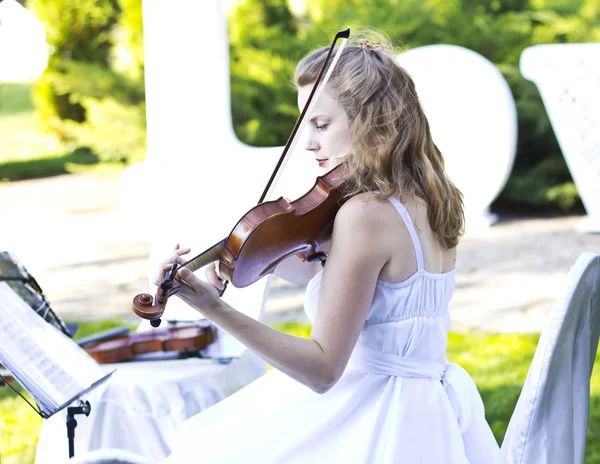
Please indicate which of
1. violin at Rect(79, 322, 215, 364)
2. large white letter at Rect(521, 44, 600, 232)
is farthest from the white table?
large white letter at Rect(521, 44, 600, 232)

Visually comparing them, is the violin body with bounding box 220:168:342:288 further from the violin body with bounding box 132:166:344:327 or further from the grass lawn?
the grass lawn

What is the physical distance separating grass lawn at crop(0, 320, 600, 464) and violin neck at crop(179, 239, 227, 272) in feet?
5.72

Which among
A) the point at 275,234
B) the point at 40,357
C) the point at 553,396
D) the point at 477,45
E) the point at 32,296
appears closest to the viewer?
the point at 553,396

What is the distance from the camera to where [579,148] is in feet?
17.4

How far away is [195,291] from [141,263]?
440 cm

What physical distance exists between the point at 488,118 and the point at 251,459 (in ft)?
16.1

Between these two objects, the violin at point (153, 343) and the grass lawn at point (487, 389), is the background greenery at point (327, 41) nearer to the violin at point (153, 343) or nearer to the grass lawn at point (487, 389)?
the grass lawn at point (487, 389)

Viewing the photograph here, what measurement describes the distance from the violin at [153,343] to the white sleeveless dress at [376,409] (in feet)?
2.08

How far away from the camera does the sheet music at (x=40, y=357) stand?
1.64 meters

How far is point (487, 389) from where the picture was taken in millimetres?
3232

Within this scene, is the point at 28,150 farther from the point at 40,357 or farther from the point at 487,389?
the point at 40,357

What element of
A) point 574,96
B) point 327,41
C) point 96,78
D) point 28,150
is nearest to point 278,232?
point 574,96

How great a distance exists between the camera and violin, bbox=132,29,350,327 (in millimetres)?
1436

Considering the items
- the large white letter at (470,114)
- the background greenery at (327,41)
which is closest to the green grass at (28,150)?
the background greenery at (327,41)
